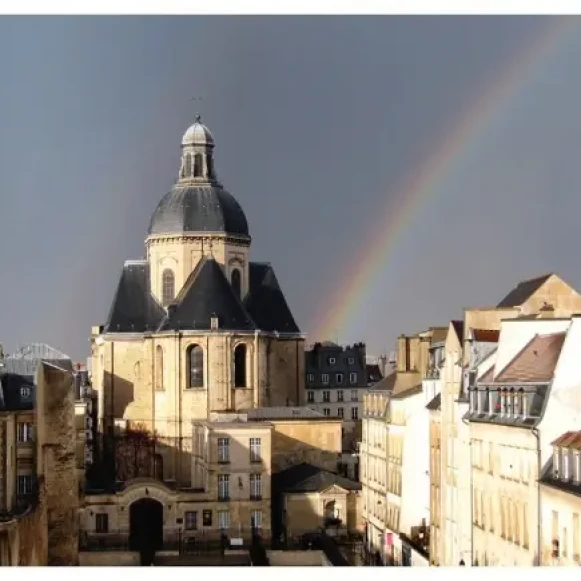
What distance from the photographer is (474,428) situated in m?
51.2

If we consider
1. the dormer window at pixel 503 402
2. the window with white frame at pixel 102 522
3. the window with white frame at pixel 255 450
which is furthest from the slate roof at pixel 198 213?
the dormer window at pixel 503 402

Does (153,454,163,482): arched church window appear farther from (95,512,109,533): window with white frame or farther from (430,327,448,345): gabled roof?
(430,327,448,345): gabled roof

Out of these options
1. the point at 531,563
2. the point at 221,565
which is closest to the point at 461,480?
the point at 531,563

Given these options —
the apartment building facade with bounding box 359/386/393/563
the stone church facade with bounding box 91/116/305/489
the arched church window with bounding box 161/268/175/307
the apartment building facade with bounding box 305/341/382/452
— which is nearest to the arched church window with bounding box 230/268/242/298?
the stone church facade with bounding box 91/116/305/489

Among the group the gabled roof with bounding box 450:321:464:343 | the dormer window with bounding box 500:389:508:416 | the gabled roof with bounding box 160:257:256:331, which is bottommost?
the dormer window with bounding box 500:389:508:416

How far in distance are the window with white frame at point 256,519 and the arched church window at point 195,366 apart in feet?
53.0

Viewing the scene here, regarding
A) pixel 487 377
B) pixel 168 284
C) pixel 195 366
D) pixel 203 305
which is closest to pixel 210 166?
pixel 168 284

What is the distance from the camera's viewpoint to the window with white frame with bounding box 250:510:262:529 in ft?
289

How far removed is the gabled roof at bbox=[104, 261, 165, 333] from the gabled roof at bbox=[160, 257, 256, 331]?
3.20 m

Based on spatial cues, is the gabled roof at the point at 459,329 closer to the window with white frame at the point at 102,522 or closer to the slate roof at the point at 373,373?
the window with white frame at the point at 102,522

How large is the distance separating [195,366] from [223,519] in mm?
17300

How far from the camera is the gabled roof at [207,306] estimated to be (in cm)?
10412

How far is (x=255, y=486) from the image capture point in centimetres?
8844

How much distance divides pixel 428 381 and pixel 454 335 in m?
8.63
